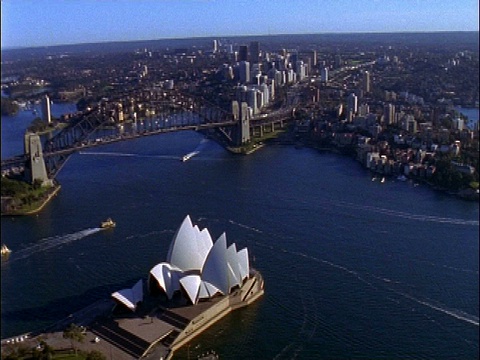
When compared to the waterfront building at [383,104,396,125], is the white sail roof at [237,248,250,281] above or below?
below

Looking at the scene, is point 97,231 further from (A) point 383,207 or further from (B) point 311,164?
(B) point 311,164

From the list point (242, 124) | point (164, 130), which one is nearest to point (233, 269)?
point (164, 130)

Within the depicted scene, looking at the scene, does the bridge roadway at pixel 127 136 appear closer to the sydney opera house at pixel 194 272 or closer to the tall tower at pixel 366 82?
the tall tower at pixel 366 82

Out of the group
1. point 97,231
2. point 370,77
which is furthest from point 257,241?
point 370,77

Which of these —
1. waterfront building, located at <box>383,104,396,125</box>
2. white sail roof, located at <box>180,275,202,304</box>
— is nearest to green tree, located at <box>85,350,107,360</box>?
white sail roof, located at <box>180,275,202,304</box>

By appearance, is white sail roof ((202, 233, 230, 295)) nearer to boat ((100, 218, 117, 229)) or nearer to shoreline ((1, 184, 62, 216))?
boat ((100, 218, 117, 229))
